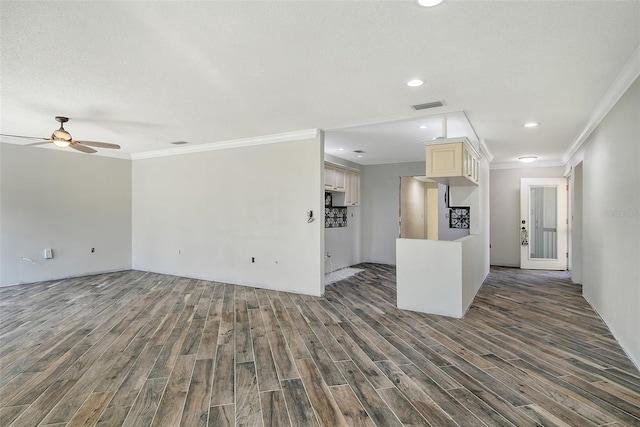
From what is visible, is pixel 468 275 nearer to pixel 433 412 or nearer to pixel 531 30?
pixel 433 412

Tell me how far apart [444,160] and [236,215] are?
3.52 m

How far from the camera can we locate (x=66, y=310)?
4.23 metres

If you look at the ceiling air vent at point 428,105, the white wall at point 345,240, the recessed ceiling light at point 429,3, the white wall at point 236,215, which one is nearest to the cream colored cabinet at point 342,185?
the white wall at point 345,240

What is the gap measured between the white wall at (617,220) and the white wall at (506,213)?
135 inches

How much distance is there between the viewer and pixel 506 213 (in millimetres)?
7910

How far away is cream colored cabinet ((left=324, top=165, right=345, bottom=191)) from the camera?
6.56 meters

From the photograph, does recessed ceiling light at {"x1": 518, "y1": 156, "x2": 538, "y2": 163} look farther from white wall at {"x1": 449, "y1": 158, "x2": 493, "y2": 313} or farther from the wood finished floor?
the wood finished floor

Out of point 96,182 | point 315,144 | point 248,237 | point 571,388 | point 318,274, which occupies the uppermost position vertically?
point 315,144

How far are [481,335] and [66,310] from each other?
16.4 feet

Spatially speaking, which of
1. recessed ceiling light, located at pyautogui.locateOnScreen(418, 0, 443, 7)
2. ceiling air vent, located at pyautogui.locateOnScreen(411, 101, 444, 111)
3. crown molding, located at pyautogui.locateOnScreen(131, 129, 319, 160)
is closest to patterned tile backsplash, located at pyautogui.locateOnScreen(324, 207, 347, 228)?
crown molding, located at pyautogui.locateOnScreen(131, 129, 319, 160)

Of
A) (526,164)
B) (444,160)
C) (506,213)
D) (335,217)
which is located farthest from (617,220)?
(526,164)

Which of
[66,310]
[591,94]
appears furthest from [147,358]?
[591,94]

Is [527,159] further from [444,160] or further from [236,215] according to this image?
[236,215]

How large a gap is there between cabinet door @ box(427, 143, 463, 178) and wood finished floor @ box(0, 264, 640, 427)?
5.71ft
